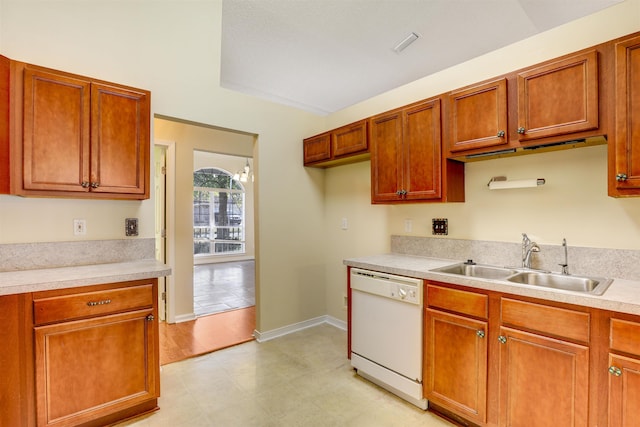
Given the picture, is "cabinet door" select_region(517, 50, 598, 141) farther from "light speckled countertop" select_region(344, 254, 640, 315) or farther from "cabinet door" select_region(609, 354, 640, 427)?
"cabinet door" select_region(609, 354, 640, 427)

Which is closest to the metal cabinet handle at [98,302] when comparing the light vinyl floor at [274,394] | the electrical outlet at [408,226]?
the light vinyl floor at [274,394]

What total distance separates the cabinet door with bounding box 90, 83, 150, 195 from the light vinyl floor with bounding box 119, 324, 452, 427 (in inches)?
60.5

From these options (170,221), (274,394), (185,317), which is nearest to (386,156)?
(274,394)

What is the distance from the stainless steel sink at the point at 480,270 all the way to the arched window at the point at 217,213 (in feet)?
24.3

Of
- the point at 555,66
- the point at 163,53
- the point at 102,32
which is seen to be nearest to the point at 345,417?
the point at 555,66

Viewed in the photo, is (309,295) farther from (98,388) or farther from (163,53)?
(163,53)

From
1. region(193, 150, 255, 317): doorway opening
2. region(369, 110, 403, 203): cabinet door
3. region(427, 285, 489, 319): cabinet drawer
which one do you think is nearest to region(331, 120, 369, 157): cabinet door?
region(369, 110, 403, 203): cabinet door

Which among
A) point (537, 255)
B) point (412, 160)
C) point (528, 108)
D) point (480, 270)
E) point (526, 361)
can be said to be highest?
point (528, 108)

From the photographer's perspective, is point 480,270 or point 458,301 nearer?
point 458,301

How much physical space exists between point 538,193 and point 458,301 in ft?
3.15

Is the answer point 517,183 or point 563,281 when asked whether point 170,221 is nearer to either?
point 517,183

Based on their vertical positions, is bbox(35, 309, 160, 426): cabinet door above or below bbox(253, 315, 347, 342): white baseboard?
above

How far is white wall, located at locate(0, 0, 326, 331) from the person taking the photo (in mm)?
2072

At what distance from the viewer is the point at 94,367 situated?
1823mm
